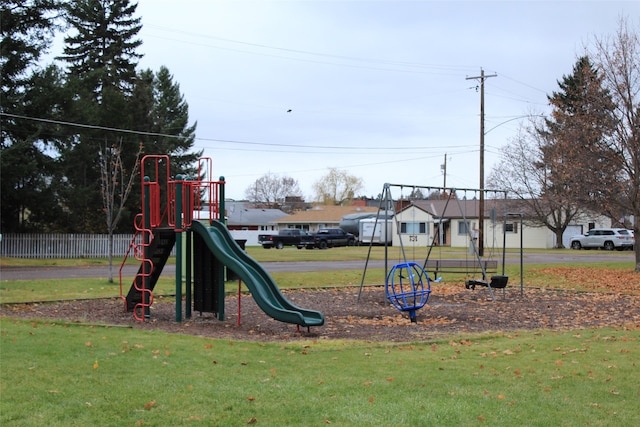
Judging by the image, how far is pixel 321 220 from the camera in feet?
257

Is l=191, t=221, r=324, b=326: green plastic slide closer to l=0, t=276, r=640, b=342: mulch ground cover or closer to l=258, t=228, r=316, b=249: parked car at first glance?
l=0, t=276, r=640, b=342: mulch ground cover

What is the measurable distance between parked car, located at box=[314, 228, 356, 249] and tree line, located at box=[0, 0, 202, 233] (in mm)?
16453

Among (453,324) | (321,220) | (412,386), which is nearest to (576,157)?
(453,324)

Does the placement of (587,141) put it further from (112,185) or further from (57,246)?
(57,246)

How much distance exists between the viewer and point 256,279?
11.7 metres

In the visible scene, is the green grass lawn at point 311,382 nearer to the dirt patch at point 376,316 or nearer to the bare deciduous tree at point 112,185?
the dirt patch at point 376,316

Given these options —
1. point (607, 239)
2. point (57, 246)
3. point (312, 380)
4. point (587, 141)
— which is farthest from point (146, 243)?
point (607, 239)

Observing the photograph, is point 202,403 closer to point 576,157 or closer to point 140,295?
point 140,295

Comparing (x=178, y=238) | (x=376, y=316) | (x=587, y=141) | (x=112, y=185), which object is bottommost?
(x=376, y=316)

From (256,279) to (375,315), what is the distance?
3.07 m

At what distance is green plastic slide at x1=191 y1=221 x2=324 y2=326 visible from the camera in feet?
35.8

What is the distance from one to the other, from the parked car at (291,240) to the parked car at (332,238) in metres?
0.71

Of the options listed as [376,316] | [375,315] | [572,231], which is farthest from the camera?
[572,231]

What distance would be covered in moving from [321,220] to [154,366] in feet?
232
